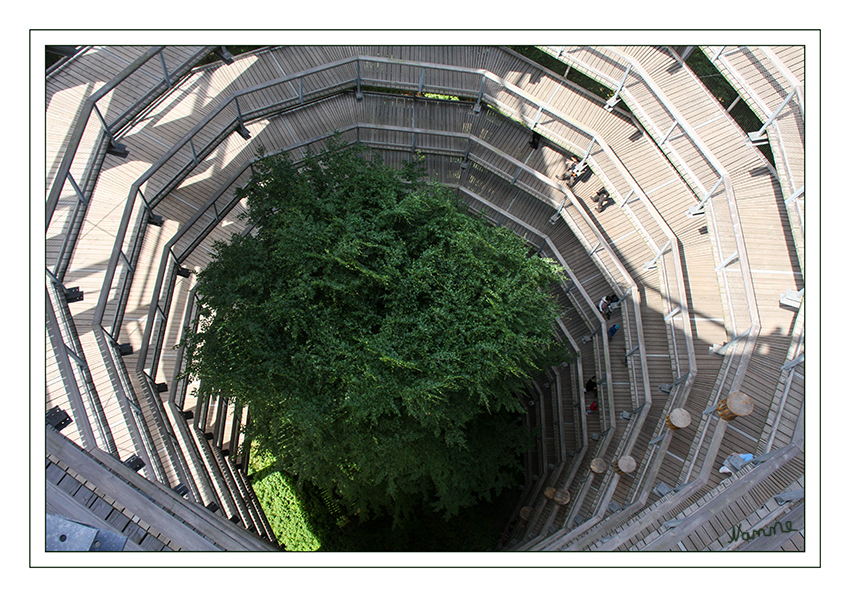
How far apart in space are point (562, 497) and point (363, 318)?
1269 cm

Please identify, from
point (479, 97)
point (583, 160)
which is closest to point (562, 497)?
point (583, 160)

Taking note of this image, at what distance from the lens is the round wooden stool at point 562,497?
21.3 meters

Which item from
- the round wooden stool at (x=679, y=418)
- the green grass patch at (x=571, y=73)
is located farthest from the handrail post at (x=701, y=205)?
the round wooden stool at (x=679, y=418)

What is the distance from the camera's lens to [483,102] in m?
25.3

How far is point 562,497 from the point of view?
70.2 ft

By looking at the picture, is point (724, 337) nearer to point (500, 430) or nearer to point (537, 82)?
point (500, 430)

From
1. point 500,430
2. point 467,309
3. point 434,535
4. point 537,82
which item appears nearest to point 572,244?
point 537,82

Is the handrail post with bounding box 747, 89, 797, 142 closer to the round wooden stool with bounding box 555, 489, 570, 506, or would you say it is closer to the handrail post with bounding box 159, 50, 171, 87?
the round wooden stool with bounding box 555, 489, 570, 506

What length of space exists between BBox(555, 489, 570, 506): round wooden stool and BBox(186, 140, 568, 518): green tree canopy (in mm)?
6574

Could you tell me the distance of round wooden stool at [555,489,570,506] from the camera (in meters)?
21.3

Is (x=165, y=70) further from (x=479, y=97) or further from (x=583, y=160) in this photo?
(x=583, y=160)

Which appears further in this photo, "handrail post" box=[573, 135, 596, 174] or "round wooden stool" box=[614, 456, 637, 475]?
"handrail post" box=[573, 135, 596, 174]

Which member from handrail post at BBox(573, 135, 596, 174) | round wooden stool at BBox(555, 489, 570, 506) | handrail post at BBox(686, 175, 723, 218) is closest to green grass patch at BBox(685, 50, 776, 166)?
handrail post at BBox(686, 175, 723, 218)

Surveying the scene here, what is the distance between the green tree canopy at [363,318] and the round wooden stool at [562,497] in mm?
6574
